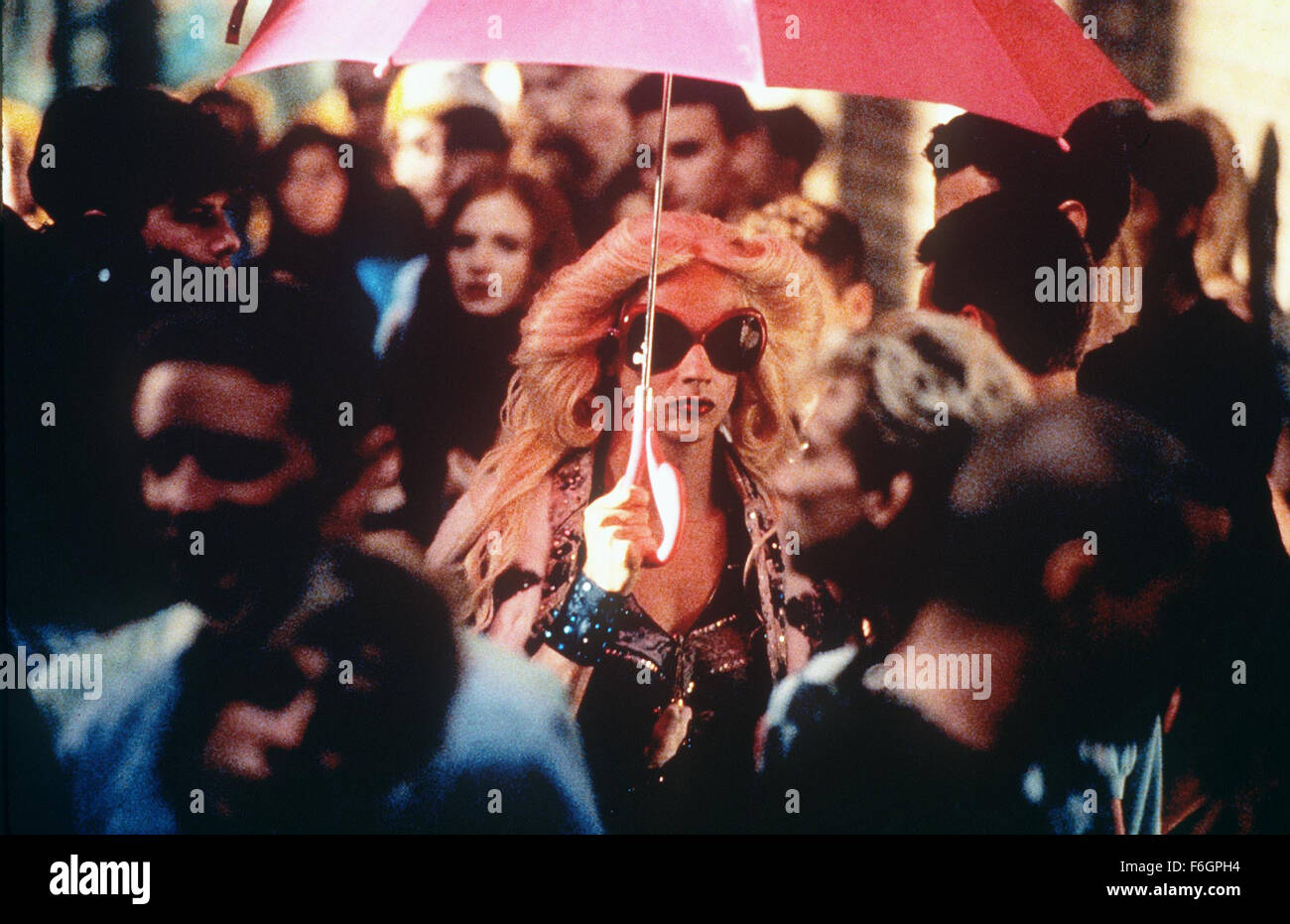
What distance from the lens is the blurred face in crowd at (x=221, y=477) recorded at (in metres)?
4.00

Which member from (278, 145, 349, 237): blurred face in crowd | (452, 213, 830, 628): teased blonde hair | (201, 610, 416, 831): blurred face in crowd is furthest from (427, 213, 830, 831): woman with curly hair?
(278, 145, 349, 237): blurred face in crowd

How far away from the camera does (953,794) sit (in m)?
4.23

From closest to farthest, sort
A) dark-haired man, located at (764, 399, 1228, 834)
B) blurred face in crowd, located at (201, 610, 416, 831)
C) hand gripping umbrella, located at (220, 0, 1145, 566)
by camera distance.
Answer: hand gripping umbrella, located at (220, 0, 1145, 566) → blurred face in crowd, located at (201, 610, 416, 831) → dark-haired man, located at (764, 399, 1228, 834)

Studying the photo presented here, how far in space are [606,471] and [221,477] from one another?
1.29 m

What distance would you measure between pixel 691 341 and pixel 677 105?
31.3 inches

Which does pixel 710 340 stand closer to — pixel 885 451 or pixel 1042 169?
pixel 885 451

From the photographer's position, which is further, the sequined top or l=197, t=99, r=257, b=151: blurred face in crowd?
the sequined top

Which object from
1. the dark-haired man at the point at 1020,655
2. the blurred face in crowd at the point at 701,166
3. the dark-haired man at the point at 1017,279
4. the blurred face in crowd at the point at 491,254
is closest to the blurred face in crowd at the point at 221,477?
the blurred face in crowd at the point at 491,254

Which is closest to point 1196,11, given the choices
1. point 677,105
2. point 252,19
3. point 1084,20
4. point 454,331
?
point 1084,20

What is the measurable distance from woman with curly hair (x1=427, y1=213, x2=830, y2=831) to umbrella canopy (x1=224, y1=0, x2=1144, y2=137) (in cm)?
145

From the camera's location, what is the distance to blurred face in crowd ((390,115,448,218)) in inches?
156

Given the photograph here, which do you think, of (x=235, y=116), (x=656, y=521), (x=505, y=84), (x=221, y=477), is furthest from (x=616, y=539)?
(x=235, y=116)

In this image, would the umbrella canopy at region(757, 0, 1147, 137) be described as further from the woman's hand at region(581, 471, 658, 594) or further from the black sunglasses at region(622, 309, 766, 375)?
the woman's hand at region(581, 471, 658, 594)
